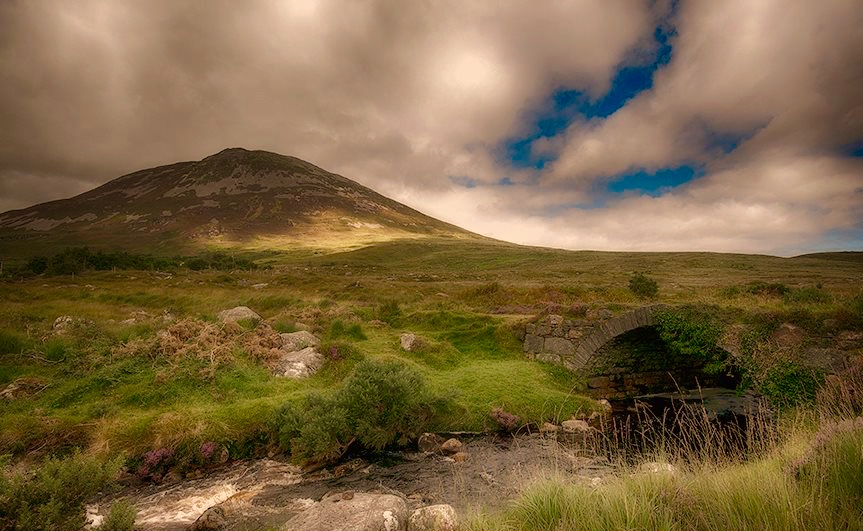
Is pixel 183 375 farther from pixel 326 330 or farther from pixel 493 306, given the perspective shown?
pixel 493 306

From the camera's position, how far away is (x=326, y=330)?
66.8 feet

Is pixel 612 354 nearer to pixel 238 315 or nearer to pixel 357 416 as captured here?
pixel 357 416

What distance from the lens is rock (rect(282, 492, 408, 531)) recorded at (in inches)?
255

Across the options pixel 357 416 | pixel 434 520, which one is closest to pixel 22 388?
pixel 357 416

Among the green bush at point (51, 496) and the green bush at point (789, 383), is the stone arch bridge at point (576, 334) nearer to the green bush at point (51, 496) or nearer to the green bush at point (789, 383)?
the green bush at point (789, 383)

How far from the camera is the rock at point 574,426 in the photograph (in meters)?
13.2

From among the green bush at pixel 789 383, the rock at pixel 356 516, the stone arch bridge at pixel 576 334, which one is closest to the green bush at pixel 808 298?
the green bush at pixel 789 383

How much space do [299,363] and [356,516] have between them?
396 inches

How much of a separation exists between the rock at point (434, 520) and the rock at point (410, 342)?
38.8 feet

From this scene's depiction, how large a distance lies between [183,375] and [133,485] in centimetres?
412

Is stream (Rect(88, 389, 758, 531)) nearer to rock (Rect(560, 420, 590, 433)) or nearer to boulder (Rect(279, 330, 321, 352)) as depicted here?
rock (Rect(560, 420, 590, 433))

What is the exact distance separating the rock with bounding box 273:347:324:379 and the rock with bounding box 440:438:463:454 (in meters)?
6.42

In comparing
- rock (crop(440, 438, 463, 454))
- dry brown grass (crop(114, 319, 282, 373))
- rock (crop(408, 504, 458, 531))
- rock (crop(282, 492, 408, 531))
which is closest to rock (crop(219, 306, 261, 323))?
dry brown grass (crop(114, 319, 282, 373))

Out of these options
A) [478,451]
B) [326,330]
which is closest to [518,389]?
[478,451]
